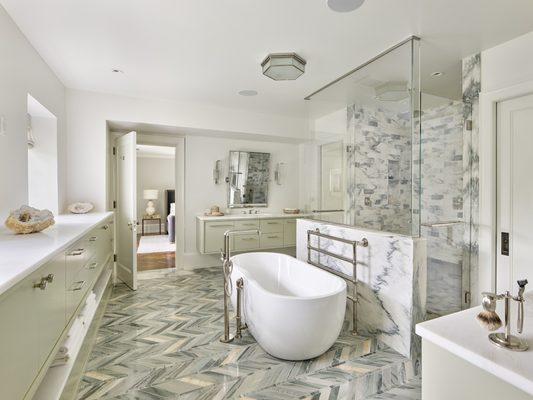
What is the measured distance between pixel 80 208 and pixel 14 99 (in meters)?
1.46

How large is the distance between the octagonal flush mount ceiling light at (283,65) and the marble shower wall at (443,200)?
1372 millimetres

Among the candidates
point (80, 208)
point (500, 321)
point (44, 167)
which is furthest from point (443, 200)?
point (44, 167)

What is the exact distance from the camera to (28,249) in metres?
1.41

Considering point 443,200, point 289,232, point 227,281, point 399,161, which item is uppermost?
point 399,161

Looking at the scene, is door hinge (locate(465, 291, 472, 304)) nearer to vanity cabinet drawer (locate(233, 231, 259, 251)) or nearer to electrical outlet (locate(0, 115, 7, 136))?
vanity cabinet drawer (locate(233, 231, 259, 251))

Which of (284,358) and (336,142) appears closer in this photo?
(284,358)

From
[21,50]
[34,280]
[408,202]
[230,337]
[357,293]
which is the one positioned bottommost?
[230,337]

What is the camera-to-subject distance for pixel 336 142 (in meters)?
3.39

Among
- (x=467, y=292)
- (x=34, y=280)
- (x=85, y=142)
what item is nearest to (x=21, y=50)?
(x=85, y=142)

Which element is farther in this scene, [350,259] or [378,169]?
[378,169]

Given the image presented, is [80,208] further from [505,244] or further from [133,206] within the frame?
[505,244]

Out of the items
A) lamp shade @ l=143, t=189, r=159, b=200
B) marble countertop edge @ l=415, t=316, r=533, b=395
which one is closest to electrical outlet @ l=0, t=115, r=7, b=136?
marble countertop edge @ l=415, t=316, r=533, b=395

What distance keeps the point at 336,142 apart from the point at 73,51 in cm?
269

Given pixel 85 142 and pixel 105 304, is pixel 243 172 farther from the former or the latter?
pixel 105 304
